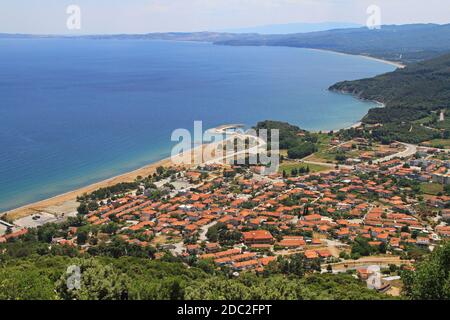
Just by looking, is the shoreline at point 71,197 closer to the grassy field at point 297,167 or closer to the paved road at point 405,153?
the grassy field at point 297,167

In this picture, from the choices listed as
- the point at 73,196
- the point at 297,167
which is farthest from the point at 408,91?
the point at 73,196

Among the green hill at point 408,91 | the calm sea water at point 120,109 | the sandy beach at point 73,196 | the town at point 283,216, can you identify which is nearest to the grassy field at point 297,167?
the town at point 283,216

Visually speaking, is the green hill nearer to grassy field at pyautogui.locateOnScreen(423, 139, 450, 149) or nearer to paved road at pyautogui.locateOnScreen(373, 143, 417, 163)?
grassy field at pyautogui.locateOnScreen(423, 139, 450, 149)

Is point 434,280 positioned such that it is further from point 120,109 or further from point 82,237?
point 120,109

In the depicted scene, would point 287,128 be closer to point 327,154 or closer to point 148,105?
point 327,154
